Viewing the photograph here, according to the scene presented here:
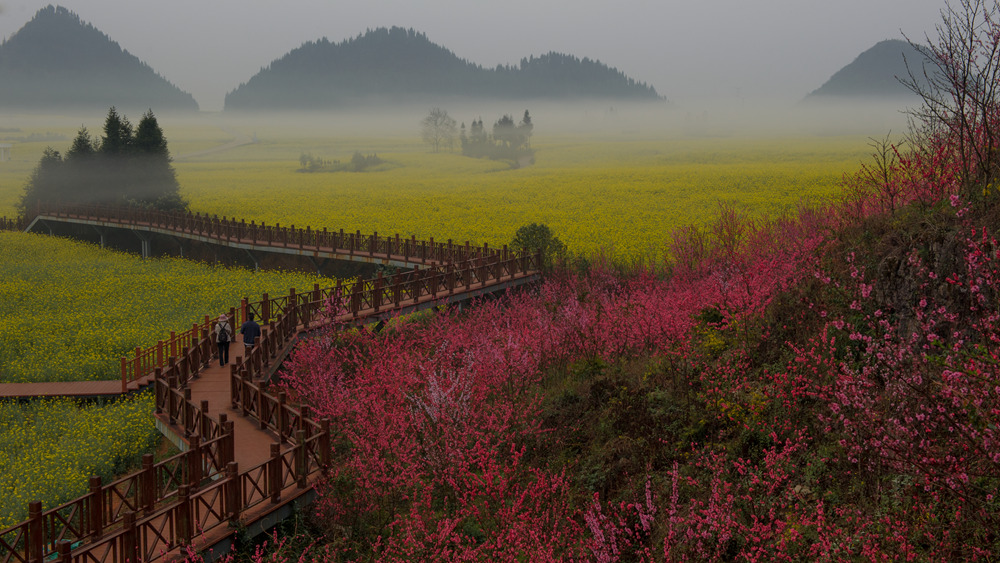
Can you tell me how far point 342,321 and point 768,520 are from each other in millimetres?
13185

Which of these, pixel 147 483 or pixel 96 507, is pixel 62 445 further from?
pixel 96 507

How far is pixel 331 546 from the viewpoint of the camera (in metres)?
11.9

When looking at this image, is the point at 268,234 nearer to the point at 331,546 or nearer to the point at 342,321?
the point at 342,321

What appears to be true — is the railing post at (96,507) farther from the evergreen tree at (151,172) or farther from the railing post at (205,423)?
the evergreen tree at (151,172)

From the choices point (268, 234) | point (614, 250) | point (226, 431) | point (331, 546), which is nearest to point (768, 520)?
point (331, 546)

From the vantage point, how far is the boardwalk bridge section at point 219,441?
1020 centimetres

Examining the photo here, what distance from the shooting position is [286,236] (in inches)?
1465

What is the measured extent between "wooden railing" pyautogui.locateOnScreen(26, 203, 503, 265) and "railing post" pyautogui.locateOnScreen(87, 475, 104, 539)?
1765 cm

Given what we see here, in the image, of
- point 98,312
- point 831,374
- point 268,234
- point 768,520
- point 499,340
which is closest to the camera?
point 768,520

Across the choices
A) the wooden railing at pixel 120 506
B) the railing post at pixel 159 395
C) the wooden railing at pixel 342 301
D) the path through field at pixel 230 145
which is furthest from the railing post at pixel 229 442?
the path through field at pixel 230 145

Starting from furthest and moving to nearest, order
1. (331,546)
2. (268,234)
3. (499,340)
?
(268,234) → (499,340) → (331,546)

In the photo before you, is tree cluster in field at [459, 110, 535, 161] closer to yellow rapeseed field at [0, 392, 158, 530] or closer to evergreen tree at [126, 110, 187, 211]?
evergreen tree at [126, 110, 187, 211]

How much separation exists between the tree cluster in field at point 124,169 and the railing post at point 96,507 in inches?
1873

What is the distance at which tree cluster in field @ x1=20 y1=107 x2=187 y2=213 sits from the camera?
5500 cm
